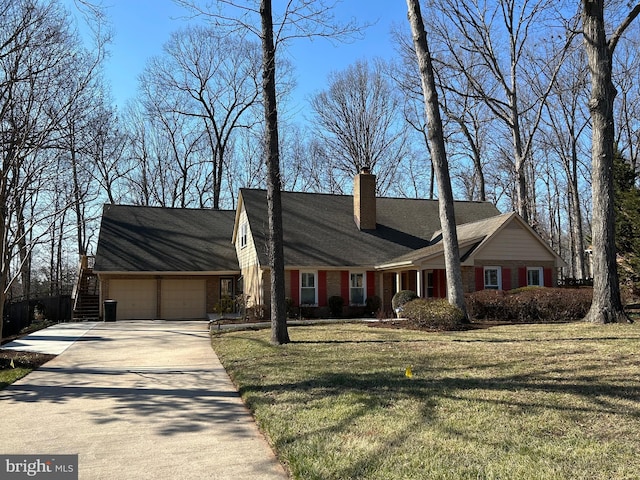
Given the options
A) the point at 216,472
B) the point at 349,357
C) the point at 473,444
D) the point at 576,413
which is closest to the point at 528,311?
the point at 349,357

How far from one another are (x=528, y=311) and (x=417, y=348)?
8.05 m

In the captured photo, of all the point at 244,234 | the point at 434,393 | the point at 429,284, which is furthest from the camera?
the point at 244,234

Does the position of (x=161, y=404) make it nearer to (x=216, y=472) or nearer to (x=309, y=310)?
(x=216, y=472)

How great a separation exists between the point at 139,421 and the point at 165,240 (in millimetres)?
22052

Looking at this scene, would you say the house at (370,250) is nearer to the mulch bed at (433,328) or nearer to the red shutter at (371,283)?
the red shutter at (371,283)

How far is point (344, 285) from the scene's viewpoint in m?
23.5

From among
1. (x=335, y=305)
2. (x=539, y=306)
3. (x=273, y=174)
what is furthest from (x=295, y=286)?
(x=273, y=174)

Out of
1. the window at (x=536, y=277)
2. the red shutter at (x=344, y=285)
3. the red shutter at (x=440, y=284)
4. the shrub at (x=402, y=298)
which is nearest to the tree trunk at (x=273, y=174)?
the shrub at (x=402, y=298)

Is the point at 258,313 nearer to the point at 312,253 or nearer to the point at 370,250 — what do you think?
the point at 312,253

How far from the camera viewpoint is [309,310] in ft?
74.4

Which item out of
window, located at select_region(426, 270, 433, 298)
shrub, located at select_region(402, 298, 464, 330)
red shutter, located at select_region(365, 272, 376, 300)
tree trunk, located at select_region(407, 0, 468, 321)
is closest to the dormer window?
red shutter, located at select_region(365, 272, 376, 300)

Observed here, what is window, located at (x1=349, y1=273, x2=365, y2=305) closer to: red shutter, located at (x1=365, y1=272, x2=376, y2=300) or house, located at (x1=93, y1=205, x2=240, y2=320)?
red shutter, located at (x1=365, y1=272, x2=376, y2=300)

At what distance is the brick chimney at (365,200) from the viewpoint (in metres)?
25.8

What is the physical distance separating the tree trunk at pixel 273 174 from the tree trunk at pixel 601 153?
28.5ft
